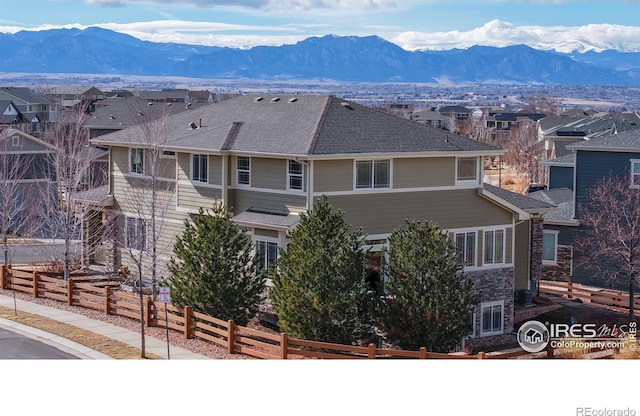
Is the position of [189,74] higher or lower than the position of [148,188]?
higher

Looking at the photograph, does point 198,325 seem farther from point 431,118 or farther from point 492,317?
point 431,118

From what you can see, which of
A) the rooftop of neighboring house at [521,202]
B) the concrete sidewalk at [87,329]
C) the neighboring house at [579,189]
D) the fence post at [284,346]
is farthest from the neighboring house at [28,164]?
the fence post at [284,346]

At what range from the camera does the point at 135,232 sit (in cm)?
3027

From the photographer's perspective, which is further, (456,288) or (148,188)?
(148,188)

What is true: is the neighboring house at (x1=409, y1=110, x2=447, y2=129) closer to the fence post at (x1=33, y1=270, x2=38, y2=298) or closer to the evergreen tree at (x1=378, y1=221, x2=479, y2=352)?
the fence post at (x1=33, y1=270, x2=38, y2=298)

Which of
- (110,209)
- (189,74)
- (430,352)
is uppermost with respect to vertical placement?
(189,74)

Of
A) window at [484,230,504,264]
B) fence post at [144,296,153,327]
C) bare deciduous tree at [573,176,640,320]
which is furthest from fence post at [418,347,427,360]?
bare deciduous tree at [573,176,640,320]

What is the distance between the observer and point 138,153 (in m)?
31.2

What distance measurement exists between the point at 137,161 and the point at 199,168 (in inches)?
142

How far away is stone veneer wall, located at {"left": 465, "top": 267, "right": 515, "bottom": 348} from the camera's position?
28.0m
